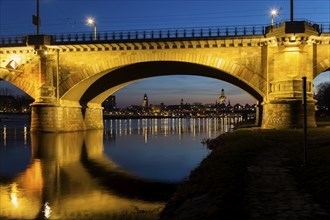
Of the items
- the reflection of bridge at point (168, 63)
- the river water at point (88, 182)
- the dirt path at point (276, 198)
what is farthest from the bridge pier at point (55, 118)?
the dirt path at point (276, 198)

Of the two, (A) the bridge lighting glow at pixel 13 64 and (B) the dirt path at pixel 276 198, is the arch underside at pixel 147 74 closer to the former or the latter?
(A) the bridge lighting glow at pixel 13 64

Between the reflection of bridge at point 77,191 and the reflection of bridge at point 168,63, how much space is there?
20918mm

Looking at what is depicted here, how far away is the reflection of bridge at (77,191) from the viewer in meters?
11.8

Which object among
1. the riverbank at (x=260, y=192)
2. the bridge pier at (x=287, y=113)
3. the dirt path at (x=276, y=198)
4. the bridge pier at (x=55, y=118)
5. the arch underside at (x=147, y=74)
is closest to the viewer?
the dirt path at (x=276, y=198)

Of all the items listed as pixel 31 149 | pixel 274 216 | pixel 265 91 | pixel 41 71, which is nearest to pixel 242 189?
pixel 274 216

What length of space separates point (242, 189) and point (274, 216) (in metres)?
2.25

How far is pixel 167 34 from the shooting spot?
41.7 metres

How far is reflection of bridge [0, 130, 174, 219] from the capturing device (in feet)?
38.7

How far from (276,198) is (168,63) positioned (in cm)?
3752

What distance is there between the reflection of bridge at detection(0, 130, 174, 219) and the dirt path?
3.44 m

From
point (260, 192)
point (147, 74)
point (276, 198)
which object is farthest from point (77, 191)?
point (147, 74)

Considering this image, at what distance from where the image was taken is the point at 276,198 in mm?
8562

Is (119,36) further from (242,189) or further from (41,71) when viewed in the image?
(242,189)

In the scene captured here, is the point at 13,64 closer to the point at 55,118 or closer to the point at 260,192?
the point at 55,118
